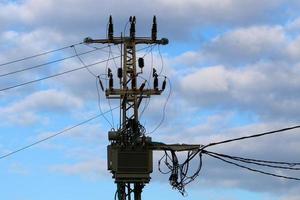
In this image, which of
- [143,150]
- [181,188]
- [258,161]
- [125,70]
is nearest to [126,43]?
[125,70]

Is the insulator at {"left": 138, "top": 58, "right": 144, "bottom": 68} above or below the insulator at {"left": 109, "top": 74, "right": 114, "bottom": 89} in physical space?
above

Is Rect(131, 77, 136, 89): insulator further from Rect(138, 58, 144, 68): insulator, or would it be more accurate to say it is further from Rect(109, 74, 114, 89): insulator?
Rect(109, 74, 114, 89): insulator

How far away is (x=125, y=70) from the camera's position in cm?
3747

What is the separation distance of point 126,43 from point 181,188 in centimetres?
689

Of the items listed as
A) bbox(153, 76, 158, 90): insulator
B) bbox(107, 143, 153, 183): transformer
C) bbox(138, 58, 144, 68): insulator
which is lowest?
bbox(107, 143, 153, 183): transformer

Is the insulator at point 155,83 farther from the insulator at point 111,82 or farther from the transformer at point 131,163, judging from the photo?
the transformer at point 131,163

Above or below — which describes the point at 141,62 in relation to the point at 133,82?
above

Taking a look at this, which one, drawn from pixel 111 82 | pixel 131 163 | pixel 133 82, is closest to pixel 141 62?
pixel 133 82

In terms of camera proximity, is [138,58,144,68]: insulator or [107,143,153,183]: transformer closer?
[107,143,153,183]: transformer

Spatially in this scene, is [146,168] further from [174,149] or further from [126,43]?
[126,43]

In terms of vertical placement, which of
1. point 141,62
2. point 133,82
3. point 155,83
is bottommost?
point 155,83

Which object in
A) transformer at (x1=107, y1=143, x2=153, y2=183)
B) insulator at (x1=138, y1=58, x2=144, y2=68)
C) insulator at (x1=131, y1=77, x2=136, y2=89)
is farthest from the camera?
insulator at (x1=131, y1=77, x2=136, y2=89)

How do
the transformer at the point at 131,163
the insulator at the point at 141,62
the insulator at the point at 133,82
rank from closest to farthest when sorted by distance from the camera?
1. the transformer at the point at 131,163
2. the insulator at the point at 141,62
3. the insulator at the point at 133,82

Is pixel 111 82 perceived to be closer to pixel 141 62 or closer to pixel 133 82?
pixel 133 82
